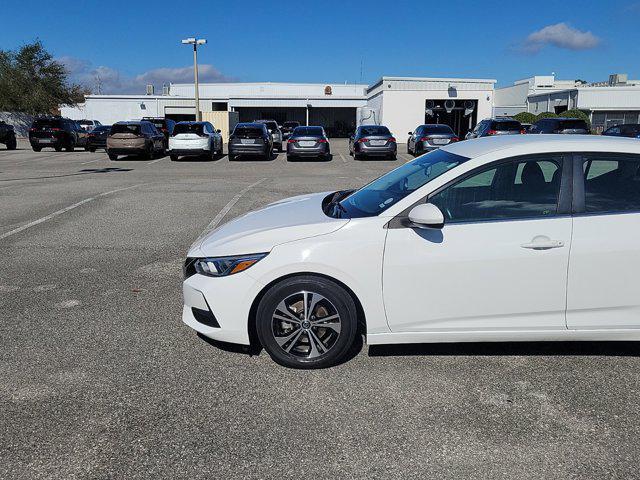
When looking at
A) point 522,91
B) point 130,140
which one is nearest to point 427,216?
point 130,140

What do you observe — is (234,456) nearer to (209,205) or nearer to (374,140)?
(209,205)

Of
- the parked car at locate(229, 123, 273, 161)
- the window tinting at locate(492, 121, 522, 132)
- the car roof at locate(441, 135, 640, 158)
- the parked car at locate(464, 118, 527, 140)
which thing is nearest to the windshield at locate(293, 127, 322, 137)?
the parked car at locate(229, 123, 273, 161)

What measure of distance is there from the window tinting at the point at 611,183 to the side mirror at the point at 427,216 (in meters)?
1.04

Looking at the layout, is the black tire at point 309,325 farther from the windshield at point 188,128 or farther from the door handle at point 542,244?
the windshield at point 188,128

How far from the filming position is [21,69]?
49906 mm

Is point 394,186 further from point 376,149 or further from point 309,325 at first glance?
point 376,149

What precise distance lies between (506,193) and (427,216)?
0.70 metres

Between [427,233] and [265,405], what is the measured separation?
1.49 metres

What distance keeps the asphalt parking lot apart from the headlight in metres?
0.66

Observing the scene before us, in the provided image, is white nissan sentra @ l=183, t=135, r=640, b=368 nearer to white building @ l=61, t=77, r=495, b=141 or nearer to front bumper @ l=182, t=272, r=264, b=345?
front bumper @ l=182, t=272, r=264, b=345

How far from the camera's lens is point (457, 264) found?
143 inches

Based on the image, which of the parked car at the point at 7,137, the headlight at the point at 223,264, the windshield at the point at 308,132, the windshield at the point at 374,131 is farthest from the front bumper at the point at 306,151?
the headlight at the point at 223,264

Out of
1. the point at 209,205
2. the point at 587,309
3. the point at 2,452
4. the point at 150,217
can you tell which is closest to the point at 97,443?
the point at 2,452

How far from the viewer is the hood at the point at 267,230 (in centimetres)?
378
